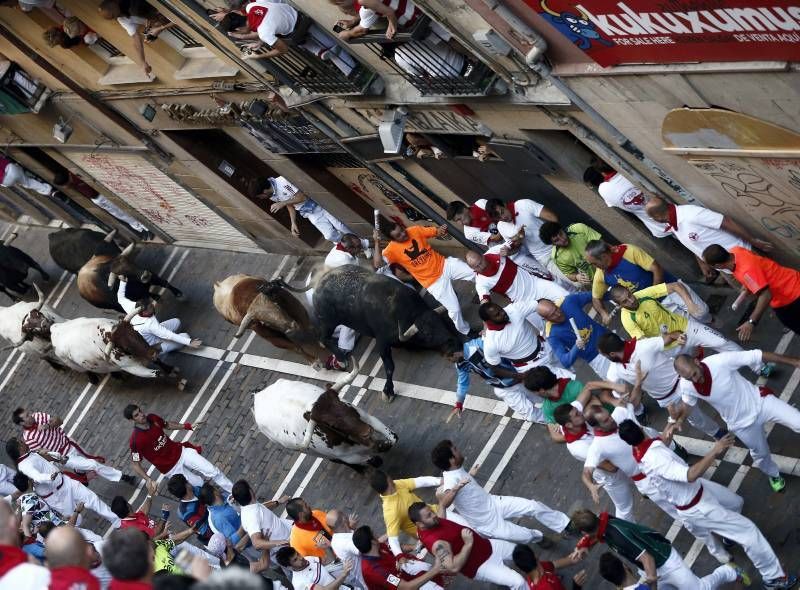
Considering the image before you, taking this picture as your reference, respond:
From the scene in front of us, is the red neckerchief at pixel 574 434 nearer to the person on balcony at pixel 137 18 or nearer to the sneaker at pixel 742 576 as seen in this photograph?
the sneaker at pixel 742 576

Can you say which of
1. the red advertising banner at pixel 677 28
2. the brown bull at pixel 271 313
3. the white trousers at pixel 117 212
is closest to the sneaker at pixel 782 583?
the red advertising banner at pixel 677 28

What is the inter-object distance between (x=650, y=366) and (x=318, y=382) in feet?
26.3

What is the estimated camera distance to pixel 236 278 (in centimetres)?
2081

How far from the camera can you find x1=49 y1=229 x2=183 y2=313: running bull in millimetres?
23594

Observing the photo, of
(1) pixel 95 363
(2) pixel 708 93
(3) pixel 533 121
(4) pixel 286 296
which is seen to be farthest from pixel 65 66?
(2) pixel 708 93

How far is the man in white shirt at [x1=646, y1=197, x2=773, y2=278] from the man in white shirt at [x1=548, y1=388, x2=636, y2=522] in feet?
7.61

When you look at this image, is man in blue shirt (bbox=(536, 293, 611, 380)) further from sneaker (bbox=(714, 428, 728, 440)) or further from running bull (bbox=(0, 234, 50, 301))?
running bull (bbox=(0, 234, 50, 301))

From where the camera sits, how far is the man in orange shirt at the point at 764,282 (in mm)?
13484

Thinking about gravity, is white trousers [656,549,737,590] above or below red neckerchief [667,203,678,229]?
below

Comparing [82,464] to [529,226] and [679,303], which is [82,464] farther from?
[679,303]

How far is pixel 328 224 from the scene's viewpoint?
21688mm

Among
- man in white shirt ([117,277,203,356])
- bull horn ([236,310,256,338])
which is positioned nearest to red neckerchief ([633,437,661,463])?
bull horn ([236,310,256,338])

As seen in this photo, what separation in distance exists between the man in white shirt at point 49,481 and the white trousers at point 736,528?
980cm

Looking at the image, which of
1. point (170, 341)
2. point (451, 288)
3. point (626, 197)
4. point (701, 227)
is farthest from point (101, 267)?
point (701, 227)
